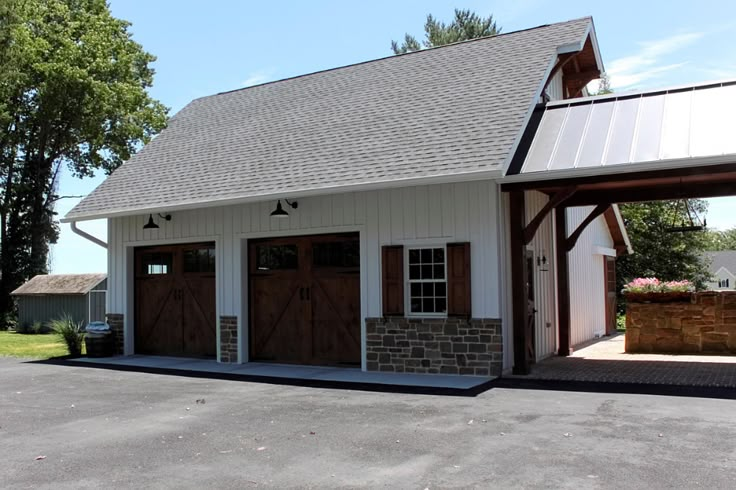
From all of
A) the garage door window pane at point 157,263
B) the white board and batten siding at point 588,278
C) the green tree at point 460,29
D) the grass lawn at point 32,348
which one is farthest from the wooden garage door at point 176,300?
the green tree at point 460,29

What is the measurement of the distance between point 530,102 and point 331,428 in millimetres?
6466

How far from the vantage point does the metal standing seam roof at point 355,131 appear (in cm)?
1069

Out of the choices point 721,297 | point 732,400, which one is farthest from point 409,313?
point 721,297

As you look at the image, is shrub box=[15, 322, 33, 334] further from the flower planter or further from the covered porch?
the flower planter

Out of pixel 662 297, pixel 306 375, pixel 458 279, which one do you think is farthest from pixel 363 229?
pixel 662 297

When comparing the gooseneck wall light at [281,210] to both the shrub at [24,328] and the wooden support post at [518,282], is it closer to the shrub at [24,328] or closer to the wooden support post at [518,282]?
the wooden support post at [518,282]

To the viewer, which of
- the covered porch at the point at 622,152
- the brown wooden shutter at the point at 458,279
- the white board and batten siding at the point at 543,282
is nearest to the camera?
the covered porch at the point at 622,152

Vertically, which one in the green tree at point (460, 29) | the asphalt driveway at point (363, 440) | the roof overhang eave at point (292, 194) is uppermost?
the green tree at point (460, 29)

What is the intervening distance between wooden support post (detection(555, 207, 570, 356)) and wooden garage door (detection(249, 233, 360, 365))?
4.23m

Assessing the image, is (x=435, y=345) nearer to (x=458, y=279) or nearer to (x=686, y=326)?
(x=458, y=279)

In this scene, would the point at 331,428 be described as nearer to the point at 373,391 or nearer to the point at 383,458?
the point at 383,458

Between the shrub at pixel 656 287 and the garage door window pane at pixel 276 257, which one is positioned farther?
the shrub at pixel 656 287

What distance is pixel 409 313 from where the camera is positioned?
10.8 meters

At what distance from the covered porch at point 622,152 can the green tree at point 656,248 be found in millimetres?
14311
